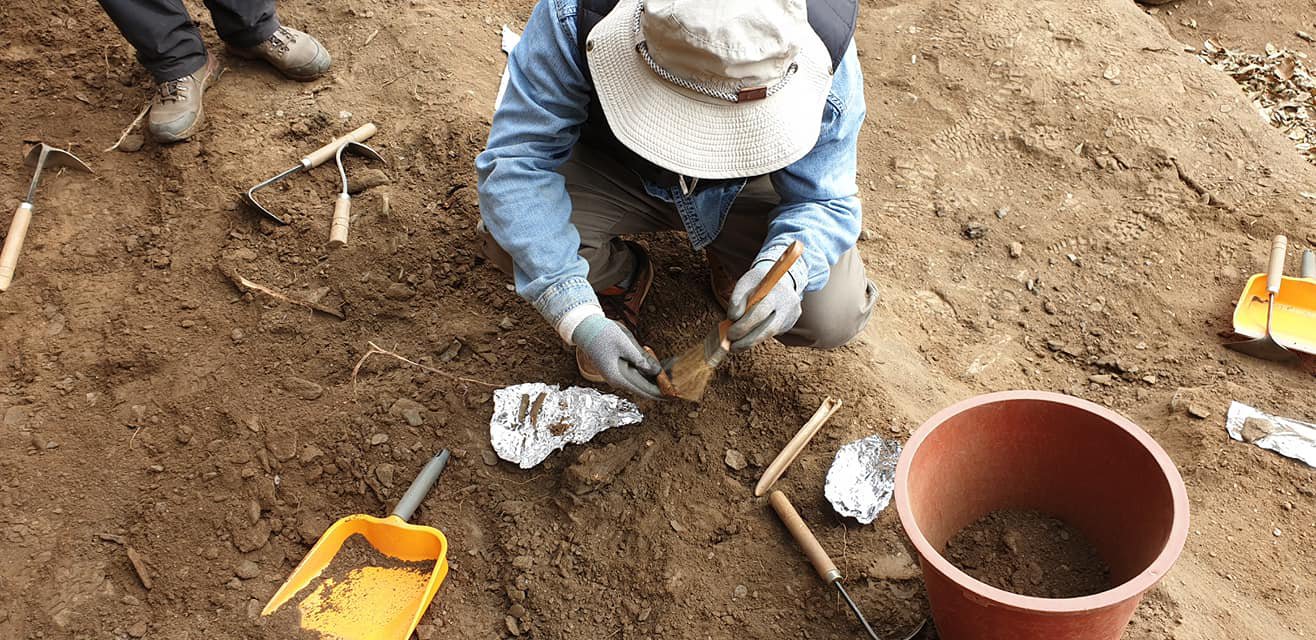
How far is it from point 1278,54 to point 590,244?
3.31 m

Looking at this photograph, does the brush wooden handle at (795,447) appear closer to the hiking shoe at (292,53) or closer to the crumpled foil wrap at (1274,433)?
the crumpled foil wrap at (1274,433)

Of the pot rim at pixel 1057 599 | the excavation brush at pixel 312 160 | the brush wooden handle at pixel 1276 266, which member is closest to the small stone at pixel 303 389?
the excavation brush at pixel 312 160

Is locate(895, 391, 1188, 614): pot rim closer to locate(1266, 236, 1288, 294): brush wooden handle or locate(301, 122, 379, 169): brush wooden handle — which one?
locate(1266, 236, 1288, 294): brush wooden handle

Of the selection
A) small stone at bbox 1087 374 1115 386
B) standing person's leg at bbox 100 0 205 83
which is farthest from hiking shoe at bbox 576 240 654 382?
standing person's leg at bbox 100 0 205 83

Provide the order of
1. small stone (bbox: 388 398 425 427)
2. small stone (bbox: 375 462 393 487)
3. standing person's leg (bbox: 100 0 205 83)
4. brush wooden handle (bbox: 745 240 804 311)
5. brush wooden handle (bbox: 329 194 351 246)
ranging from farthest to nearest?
standing person's leg (bbox: 100 0 205 83), brush wooden handle (bbox: 329 194 351 246), small stone (bbox: 388 398 425 427), small stone (bbox: 375 462 393 487), brush wooden handle (bbox: 745 240 804 311)

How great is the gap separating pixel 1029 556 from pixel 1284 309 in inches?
54.1

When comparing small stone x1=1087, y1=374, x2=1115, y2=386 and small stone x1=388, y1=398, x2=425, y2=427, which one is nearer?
small stone x1=388, y1=398, x2=425, y2=427

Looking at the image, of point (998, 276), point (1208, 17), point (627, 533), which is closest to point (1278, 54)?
point (1208, 17)

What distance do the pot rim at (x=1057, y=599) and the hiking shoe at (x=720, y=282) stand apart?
35.0 inches

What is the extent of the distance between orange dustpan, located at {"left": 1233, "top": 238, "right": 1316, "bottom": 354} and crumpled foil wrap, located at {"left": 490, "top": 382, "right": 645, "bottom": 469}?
1.78 metres

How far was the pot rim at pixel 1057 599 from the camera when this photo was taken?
1488mm

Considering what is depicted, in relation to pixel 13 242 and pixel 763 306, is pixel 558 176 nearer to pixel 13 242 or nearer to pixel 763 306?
pixel 763 306

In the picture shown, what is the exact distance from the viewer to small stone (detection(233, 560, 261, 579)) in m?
2.10

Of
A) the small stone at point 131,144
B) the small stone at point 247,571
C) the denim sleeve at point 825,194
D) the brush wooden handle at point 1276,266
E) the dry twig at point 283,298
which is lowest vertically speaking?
the small stone at point 247,571
